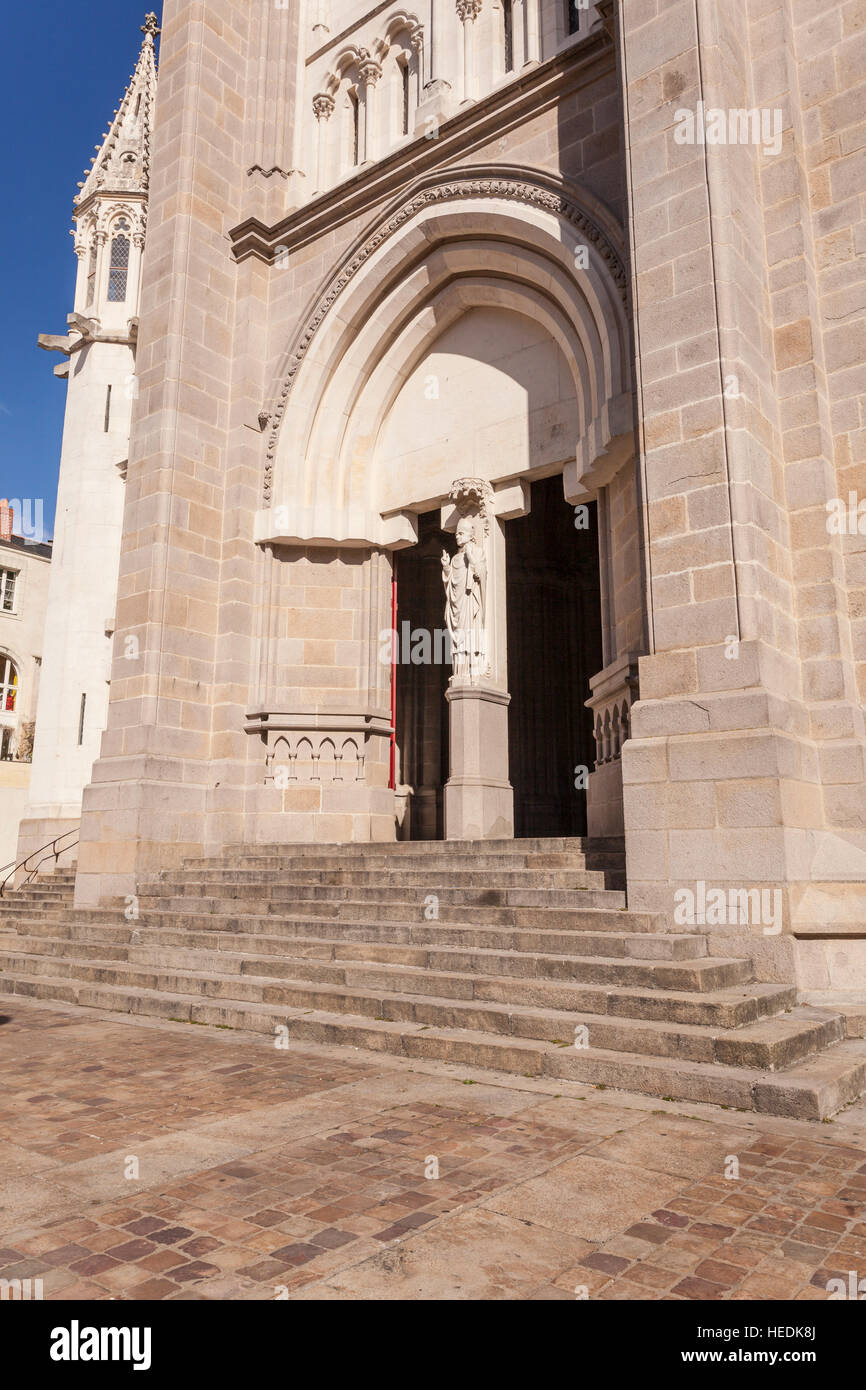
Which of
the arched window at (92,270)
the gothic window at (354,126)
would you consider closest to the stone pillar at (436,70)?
the gothic window at (354,126)

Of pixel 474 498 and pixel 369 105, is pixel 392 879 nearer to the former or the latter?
pixel 474 498

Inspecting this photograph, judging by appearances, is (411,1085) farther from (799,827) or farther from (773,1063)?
(799,827)

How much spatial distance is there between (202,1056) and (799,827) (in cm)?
405

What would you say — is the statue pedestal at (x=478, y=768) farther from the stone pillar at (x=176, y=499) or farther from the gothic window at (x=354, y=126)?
the gothic window at (x=354, y=126)

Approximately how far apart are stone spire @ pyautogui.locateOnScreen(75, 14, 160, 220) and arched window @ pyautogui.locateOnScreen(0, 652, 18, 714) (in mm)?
17380

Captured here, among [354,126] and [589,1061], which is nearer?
[589,1061]

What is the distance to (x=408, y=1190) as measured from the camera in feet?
10.6

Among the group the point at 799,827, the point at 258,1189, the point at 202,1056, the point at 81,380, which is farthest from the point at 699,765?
the point at 81,380

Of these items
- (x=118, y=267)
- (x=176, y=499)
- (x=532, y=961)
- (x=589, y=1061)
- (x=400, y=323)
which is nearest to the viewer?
(x=589, y=1061)

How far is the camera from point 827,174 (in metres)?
7.93

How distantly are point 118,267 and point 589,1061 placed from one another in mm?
22123

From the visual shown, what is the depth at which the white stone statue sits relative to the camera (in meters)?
11.6

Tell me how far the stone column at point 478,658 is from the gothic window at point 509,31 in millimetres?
5552

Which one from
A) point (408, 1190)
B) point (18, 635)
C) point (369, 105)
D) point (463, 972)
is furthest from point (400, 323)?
point (18, 635)
